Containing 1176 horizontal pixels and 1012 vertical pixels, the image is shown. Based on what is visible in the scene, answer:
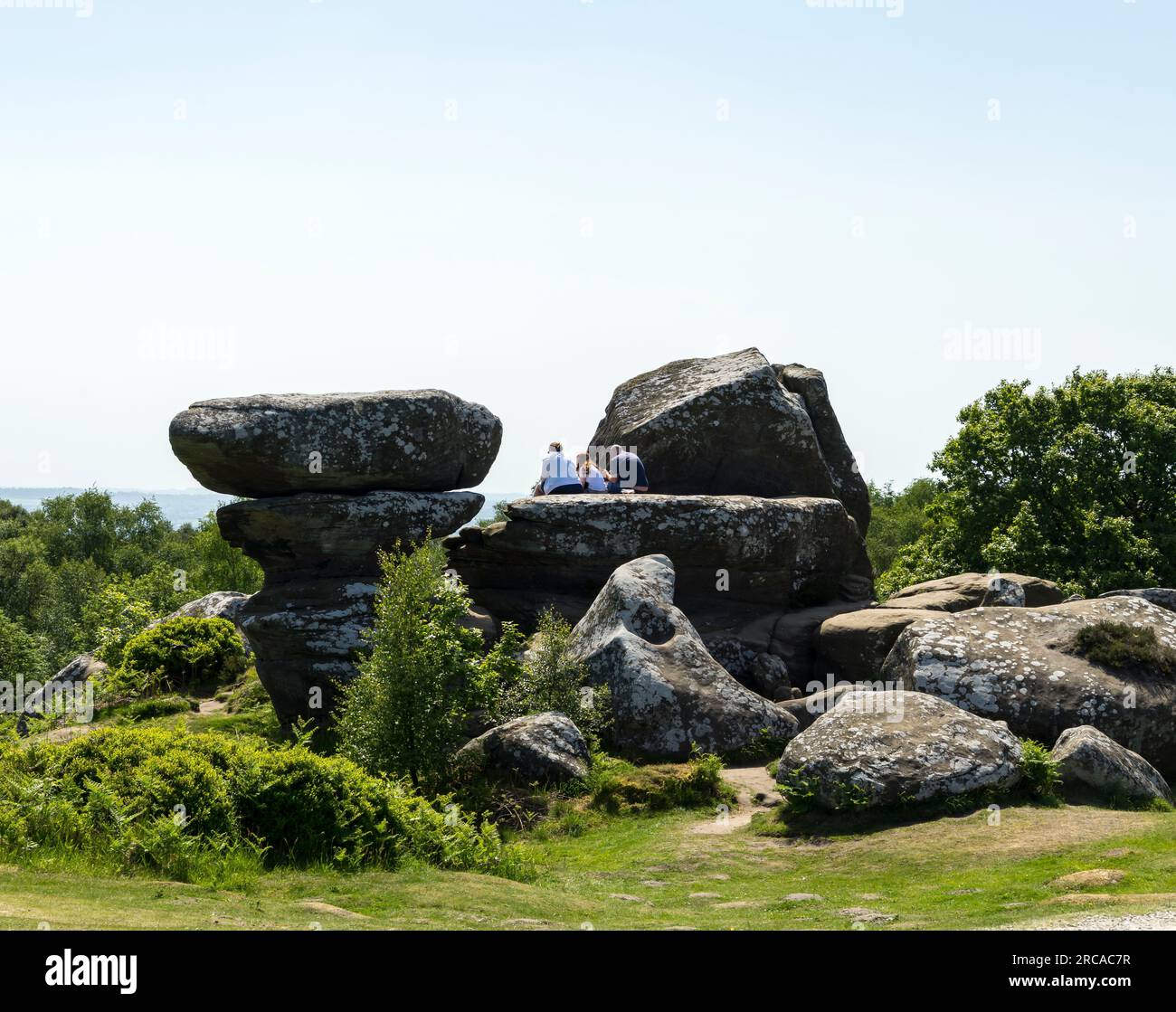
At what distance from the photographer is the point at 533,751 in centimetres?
1734

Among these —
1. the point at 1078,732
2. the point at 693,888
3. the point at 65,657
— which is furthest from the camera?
the point at 65,657

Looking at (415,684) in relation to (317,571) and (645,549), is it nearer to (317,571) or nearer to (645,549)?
(317,571)

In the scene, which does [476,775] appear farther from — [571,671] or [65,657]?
[65,657]

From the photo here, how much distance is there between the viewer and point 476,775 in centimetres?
1727

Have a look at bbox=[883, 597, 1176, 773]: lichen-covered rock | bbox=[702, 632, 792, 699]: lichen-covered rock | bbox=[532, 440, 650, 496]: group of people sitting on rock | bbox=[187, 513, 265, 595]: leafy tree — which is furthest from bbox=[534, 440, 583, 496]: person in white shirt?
bbox=[187, 513, 265, 595]: leafy tree

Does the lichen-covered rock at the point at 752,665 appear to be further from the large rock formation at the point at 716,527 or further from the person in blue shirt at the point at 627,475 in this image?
the person in blue shirt at the point at 627,475

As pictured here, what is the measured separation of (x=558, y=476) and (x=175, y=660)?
9.89m

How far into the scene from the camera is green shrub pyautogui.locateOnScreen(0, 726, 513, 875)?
11570 mm

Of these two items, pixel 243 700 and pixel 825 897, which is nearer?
pixel 825 897

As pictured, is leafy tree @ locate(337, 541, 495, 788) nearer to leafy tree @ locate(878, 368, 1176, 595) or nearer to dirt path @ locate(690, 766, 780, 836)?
dirt path @ locate(690, 766, 780, 836)

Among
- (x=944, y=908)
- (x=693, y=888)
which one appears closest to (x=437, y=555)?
(x=693, y=888)

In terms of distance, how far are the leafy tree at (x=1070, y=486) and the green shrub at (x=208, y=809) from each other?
26800 millimetres

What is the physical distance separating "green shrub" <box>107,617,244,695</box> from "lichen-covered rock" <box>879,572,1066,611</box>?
49.8 ft

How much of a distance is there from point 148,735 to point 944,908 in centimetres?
887
